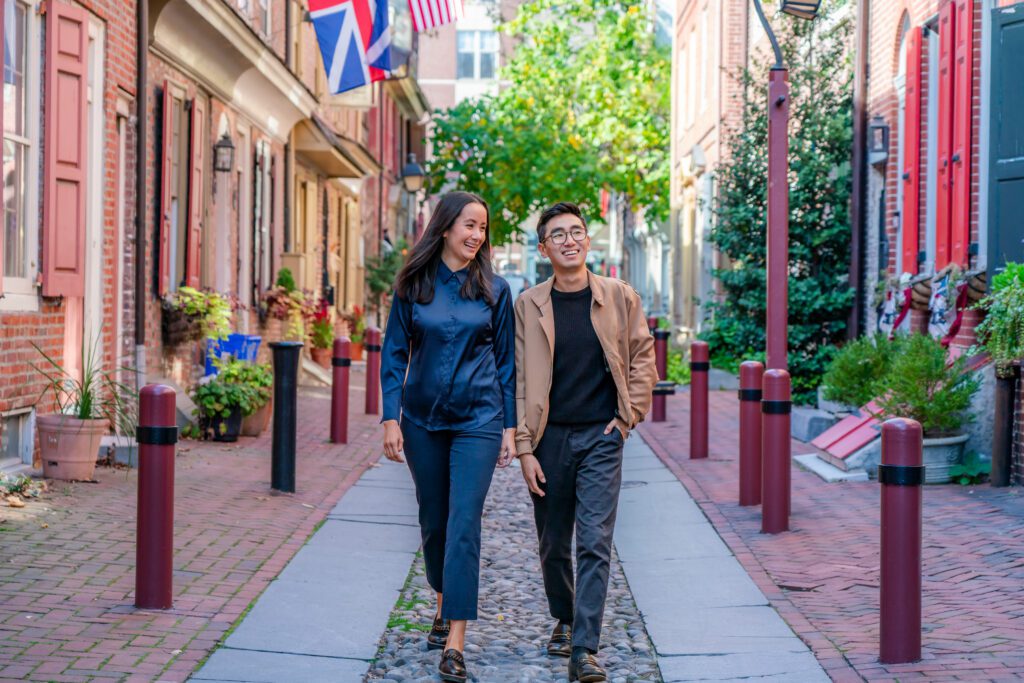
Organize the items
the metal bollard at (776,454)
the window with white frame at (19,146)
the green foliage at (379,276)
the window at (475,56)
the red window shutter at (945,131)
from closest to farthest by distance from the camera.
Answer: the metal bollard at (776,454)
the window with white frame at (19,146)
the red window shutter at (945,131)
the green foliage at (379,276)
the window at (475,56)

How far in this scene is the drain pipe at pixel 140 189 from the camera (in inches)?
466

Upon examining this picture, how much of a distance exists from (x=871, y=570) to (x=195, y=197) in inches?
359

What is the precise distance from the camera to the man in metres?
5.22

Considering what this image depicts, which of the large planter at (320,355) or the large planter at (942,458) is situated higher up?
the large planter at (320,355)

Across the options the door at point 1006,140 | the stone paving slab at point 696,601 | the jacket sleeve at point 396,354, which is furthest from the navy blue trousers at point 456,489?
the door at point 1006,140

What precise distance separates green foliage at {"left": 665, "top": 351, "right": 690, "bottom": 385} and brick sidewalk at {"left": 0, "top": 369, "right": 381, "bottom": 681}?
35.1ft

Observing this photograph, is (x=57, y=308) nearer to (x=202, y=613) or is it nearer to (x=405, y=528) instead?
(x=405, y=528)

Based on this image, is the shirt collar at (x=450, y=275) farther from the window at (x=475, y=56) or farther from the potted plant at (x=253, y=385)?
the window at (x=475, y=56)

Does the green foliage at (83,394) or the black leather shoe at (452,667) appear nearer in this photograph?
the black leather shoe at (452,667)

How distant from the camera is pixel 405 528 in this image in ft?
27.3

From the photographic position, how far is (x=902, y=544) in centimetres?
518

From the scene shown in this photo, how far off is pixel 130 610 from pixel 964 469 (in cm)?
607

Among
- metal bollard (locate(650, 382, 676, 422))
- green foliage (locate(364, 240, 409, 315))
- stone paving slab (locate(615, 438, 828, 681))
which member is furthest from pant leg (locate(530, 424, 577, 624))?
green foliage (locate(364, 240, 409, 315))

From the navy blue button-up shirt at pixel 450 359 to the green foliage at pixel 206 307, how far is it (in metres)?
8.33
